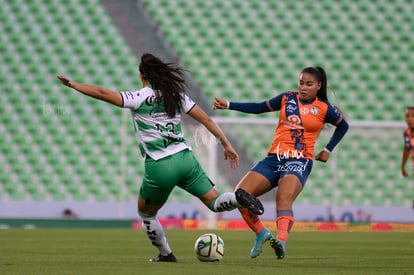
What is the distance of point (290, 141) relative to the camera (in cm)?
795

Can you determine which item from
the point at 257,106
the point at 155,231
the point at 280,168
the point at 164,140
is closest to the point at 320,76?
the point at 257,106

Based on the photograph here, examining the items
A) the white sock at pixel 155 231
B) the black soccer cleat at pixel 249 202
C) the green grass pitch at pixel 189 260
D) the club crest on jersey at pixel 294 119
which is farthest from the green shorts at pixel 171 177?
the club crest on jersey at pixel 294 119

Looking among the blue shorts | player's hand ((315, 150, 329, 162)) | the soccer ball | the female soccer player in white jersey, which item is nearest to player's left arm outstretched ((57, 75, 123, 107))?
the female soccer player in white jersey

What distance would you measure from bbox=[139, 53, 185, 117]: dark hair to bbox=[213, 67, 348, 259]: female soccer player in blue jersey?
1.05m

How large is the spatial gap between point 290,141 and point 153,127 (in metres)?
1.81

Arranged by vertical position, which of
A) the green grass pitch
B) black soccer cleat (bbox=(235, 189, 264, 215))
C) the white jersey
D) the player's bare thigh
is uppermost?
the white jersey

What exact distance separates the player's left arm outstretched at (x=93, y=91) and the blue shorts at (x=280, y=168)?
1.96 metres

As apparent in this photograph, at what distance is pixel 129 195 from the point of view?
18.1m

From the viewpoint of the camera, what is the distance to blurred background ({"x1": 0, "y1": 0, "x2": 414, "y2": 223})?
17516 mm

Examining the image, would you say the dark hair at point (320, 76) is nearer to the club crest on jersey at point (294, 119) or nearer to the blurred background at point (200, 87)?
the club crest on jersey at point (294, 119)

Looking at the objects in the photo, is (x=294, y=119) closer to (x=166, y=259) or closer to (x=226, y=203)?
(x=226, y=203)

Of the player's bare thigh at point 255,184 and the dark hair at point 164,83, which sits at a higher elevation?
the dark hair at point 164,83

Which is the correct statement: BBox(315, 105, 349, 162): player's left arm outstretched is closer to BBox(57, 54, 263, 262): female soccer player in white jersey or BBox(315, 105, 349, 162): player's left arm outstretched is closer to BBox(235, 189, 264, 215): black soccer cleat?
BBox(57, 54, 263, 262): female soccer player in white jersey

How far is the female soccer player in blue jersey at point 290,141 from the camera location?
25.1 feet
